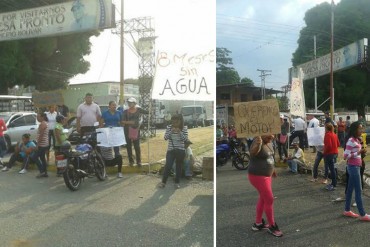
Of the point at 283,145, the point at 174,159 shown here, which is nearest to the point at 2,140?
the point at 174,159

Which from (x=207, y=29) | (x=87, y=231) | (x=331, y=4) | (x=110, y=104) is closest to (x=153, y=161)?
(x=110, y=104)

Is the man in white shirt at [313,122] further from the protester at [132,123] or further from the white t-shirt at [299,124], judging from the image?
the protester at [132,123]

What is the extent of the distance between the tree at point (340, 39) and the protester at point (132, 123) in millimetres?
822

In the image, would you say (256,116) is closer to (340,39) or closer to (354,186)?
(340,39)

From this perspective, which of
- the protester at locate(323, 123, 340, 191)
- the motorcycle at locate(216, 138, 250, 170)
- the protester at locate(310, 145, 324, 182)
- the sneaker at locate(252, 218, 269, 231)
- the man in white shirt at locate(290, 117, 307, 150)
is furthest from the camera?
the protester at locate(323, 123, 340, 191)

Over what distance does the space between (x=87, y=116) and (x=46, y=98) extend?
190mm

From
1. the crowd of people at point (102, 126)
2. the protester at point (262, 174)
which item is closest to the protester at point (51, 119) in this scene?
the crowd of people at point (102, 126)

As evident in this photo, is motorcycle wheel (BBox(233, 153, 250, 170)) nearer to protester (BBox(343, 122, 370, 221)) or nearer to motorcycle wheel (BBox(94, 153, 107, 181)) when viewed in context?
motorcycle wheel (BBox(94, 153, 107, 181))

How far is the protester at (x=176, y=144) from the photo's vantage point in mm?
1397

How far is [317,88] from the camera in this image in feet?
6.28

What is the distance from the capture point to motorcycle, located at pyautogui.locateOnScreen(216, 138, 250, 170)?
174 cm

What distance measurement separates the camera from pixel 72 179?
57.1 inches

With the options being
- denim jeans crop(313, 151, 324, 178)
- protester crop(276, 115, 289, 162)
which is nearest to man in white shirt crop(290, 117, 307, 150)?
protester crop(276, 115, 289, 162)

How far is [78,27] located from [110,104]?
32 centimetres
